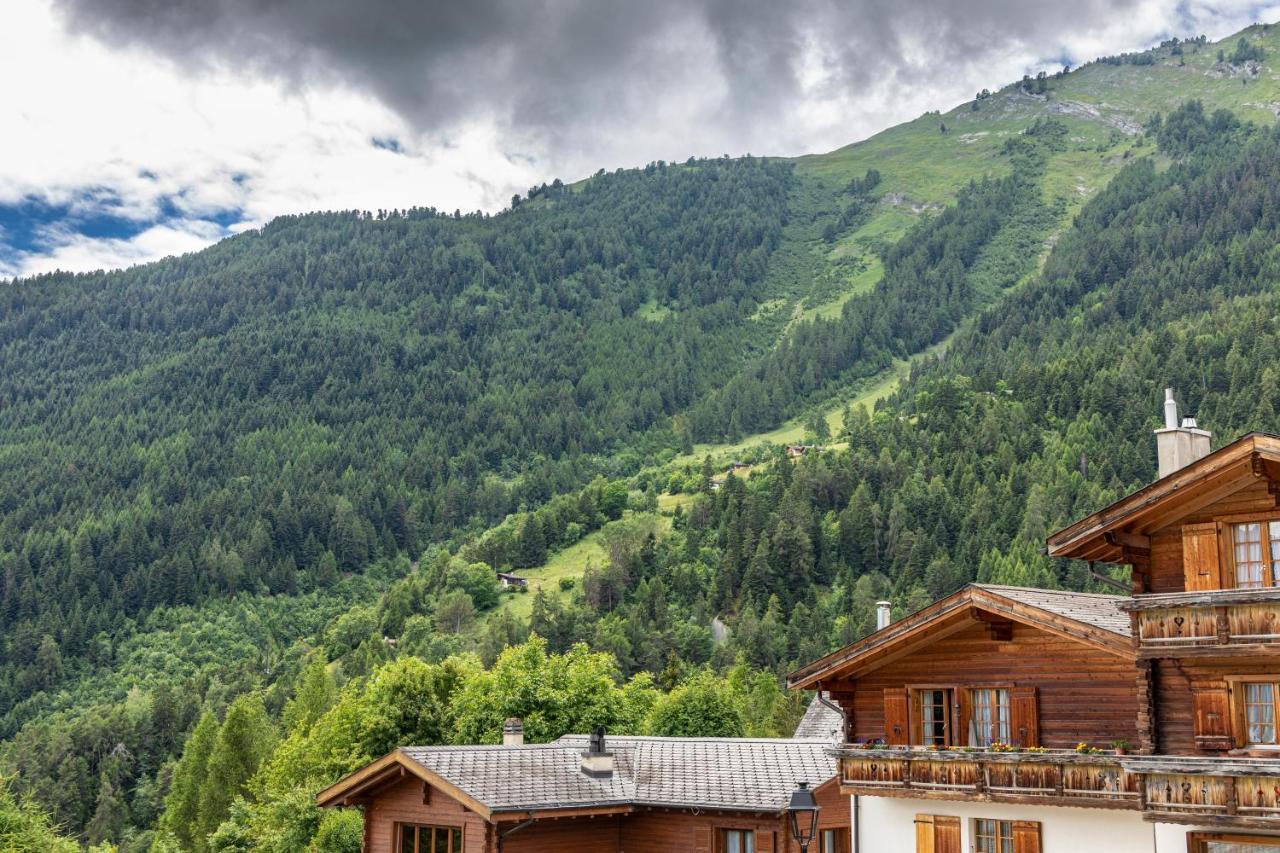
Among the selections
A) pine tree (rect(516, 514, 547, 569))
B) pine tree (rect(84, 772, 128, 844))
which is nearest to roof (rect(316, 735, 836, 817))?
pine tree (rect(84, 772, 128, 844))

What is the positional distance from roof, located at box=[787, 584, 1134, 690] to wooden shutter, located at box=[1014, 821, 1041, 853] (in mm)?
3852

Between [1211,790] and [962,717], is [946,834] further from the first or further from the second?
[1211,790]

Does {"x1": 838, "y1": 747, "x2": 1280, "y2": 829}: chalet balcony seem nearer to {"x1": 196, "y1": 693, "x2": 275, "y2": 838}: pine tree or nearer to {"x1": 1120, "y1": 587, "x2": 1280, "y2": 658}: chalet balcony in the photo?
{"x1": 1120, "y1": 587, "x2": 1280, "y2": 658}: chalet balcony

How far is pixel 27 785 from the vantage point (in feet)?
448

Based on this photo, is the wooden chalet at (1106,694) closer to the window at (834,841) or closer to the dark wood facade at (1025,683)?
the dark wood facade at (1025,683)

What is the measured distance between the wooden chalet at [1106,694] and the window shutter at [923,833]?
0.21ft

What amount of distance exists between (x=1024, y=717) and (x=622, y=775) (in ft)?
39.2

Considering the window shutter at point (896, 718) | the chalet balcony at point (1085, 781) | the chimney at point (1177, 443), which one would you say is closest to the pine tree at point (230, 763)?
the window shutter at point (896, 718)

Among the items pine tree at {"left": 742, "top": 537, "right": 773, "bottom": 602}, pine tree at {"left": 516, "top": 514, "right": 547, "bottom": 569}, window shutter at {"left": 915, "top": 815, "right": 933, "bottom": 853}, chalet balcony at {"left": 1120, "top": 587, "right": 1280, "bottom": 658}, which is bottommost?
window shutter at {"left": 915, "top": 815, "right": 933, "bottom": 853}

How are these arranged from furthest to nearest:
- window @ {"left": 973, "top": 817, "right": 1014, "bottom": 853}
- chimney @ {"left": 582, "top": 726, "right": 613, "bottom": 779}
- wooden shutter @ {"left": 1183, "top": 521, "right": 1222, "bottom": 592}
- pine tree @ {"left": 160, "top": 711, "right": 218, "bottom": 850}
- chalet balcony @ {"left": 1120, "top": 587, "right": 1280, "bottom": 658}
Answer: pine tree @ {"left": 160, "top": 711, "right": 218, "bottom": 850} → chimney @ {"left": 582, "top": 726, "right": 613, "bottom": 779} → window @ {"left": 973, "top": 817, "right": 1014, "bottom": 853} → wooden shutter @ {"left": 1183, "top": 521, "right": 1222, "bottom": 592} → chalet balcony @ {"left": 1120, "top": 587, "right": 1280, "bottom": 658}

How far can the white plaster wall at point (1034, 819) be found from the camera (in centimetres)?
2625

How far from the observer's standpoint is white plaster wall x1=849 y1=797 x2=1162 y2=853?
86.1ft

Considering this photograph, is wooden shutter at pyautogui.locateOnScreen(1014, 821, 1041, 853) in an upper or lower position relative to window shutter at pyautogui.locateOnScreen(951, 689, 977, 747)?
lower

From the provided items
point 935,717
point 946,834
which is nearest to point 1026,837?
point 946,834
